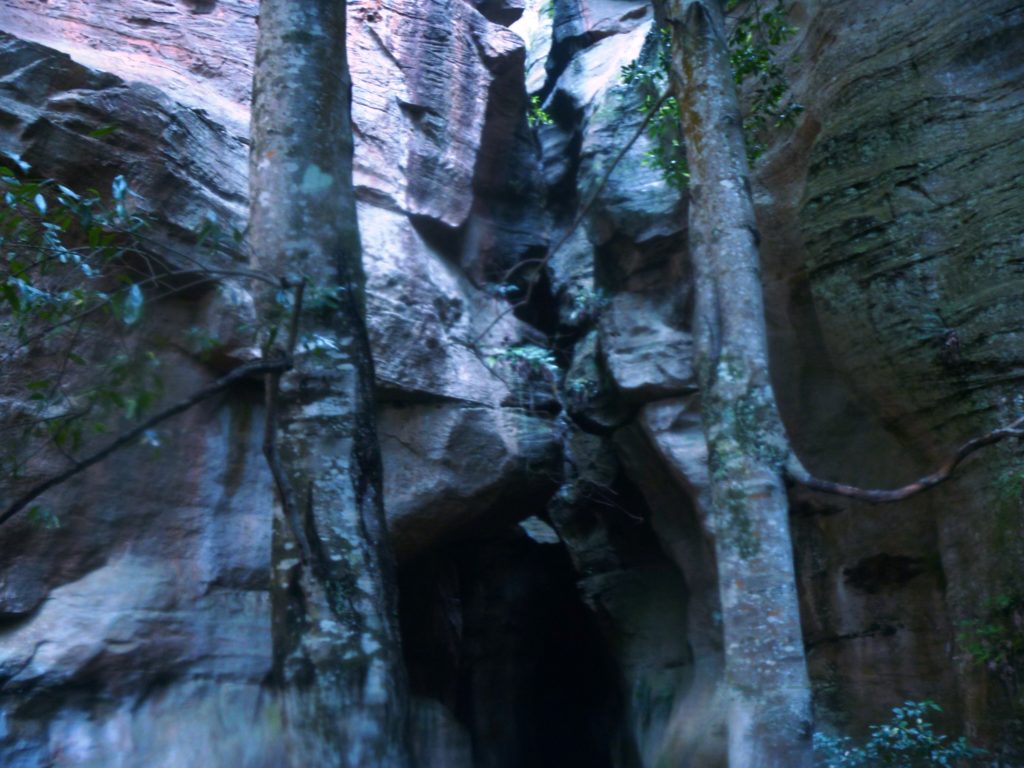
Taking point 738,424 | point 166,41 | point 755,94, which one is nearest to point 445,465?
point 738,424

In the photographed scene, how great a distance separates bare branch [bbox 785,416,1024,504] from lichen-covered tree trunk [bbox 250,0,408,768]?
2519 mm

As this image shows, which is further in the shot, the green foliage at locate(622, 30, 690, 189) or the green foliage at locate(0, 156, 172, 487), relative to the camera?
the green foliage at locate(622, 30, 690, 189)

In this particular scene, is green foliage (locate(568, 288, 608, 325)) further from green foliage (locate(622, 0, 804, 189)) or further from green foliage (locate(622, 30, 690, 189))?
green foliage (locate(622, 0, 804, 189))

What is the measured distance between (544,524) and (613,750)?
9.50 ft

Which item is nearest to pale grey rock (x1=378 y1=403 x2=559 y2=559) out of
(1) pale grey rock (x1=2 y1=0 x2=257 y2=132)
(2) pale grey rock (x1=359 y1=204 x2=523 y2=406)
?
(2) pale grey rock (x1=359 y1=204 x2=523 y2=406)

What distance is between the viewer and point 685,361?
9398 millimetres

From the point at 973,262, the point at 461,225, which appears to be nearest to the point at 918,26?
the point at 973,262

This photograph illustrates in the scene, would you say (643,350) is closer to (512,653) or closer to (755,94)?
(755,94)

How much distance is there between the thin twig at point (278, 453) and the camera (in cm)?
411

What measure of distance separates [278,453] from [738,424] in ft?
9.01

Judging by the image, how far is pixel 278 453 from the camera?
14.2 ft

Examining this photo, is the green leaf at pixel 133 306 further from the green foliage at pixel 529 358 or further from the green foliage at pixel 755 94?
the green foliage at pixel 755 94

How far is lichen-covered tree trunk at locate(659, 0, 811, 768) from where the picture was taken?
5191 mm

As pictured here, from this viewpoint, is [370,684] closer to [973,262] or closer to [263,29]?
[263,29]
